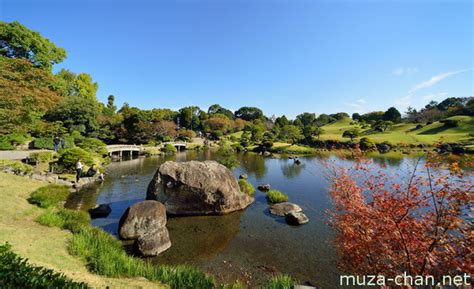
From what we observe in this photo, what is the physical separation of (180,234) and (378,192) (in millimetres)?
8726

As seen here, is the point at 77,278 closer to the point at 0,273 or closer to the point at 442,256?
the point at 0,273

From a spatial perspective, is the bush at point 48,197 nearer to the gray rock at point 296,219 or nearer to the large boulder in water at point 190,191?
the large boulder in water at point 190,191

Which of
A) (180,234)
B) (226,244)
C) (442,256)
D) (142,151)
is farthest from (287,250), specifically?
(142,151)

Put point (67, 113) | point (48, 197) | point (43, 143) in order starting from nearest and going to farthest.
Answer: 1. point (48, 197)
2. point (43, 143)
3. point (67, 113)

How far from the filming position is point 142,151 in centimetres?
4019

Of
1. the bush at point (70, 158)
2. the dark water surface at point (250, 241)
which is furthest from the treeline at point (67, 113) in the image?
the dark water surface at point (250, 241)

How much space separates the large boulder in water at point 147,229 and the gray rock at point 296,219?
6.45 m

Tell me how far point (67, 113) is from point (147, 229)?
36789mm

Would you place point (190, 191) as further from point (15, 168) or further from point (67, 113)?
point (67, 113)

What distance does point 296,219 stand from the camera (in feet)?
38.5

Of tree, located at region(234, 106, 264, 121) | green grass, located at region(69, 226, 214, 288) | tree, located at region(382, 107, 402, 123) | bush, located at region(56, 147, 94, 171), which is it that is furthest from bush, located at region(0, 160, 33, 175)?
tree, located at region(234, 106, 264, 121)

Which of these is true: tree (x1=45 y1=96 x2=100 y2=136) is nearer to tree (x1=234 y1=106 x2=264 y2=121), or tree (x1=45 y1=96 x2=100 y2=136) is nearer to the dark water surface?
the dark water surface

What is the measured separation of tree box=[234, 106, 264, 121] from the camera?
10115 cm

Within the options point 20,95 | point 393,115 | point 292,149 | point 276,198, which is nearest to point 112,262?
point 276,198
